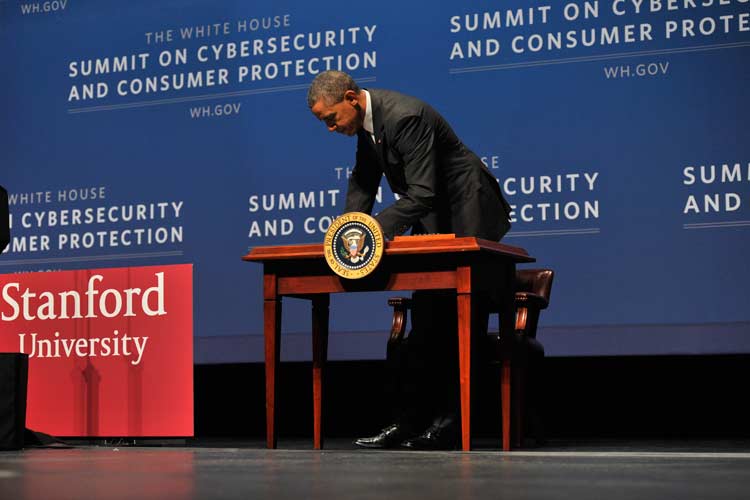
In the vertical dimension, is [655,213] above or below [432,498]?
above

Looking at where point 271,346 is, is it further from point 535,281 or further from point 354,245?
point 535,281

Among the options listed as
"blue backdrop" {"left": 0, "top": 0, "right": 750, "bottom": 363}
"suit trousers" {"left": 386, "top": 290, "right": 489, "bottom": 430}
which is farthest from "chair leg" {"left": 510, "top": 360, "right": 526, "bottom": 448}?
"blue backdrop" {"left": 0, "top": 0, "right": 750, "bottom": 363}

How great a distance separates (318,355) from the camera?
377 cm

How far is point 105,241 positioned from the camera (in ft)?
18.7

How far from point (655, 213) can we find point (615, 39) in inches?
30.1

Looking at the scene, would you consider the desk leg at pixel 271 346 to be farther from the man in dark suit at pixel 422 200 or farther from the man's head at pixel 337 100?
the man's head at pixel 337 100

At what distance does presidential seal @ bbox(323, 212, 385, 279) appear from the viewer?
137 inches

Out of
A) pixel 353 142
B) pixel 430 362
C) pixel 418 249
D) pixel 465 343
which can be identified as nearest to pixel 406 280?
pixel 418 249

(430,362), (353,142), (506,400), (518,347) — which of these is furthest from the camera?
(353,142)

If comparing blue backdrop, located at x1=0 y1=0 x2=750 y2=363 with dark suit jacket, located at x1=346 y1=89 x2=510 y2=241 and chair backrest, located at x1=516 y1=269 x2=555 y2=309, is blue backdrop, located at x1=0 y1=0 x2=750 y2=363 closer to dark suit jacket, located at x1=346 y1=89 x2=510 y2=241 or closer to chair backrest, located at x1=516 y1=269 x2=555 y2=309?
chair backrest, located at x1=516 y1=269 x2=555 y2=309

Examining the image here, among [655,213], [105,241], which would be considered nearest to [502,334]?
[655,213]

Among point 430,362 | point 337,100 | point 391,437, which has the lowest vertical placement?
point 391,437

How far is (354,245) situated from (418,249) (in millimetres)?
204

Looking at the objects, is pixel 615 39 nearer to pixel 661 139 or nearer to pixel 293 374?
pixel 661 139
